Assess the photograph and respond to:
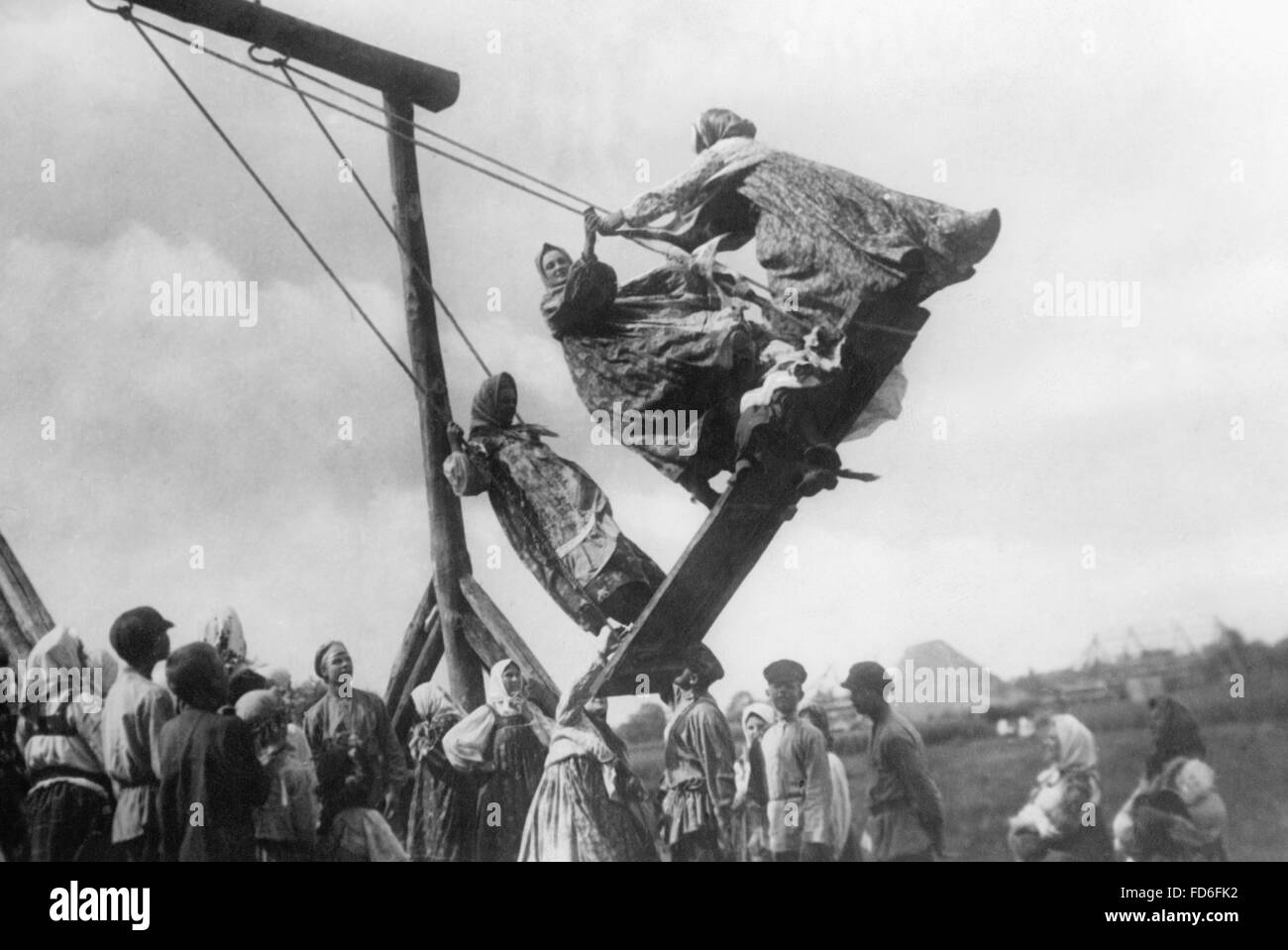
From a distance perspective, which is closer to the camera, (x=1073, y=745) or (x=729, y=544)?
(x=1073, y=745)

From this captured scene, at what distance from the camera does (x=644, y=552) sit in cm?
771

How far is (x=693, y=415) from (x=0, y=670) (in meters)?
3.14

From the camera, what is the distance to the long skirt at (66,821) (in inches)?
305

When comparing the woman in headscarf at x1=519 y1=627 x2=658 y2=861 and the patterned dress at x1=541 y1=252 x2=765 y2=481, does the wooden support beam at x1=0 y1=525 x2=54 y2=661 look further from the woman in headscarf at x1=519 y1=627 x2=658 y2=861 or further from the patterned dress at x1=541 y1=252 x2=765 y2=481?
the patterned dress at x1=541 y1=252 x2=765 y2=481

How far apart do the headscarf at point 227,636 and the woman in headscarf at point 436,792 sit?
754 mm

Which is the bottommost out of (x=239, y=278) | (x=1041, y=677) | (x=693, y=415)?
(x=1041, y=677)

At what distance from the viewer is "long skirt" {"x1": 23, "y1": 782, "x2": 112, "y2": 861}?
25.5ft

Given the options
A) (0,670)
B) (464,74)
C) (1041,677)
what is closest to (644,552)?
(1041,677)

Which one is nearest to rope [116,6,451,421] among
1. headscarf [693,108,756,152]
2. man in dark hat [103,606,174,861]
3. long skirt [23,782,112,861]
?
man in dark hat [103,606,174,861]

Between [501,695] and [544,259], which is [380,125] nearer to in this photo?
[544,259]

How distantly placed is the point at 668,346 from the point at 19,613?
9.89 ft

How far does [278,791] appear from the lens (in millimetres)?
7660

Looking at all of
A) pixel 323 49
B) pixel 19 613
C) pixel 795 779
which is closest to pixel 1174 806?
pixel 795 779
